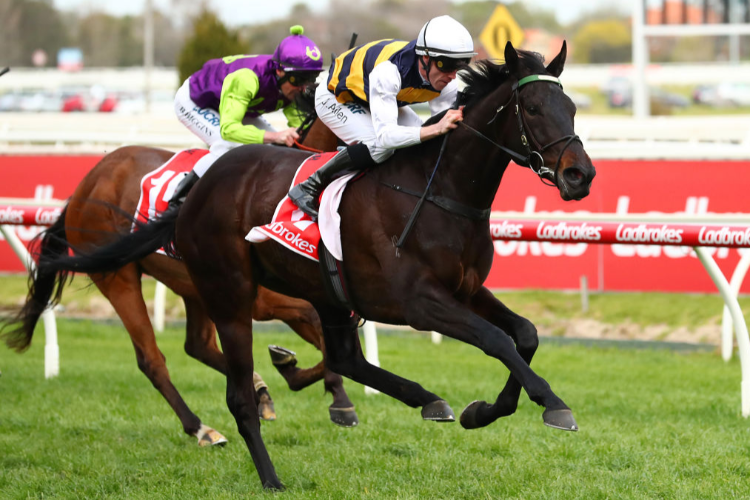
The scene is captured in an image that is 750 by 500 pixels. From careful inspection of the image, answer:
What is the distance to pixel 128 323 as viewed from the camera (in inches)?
222

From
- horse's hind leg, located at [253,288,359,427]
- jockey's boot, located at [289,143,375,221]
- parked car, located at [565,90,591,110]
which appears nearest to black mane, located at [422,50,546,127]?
jockey's boot, located at [289,143,375,221]

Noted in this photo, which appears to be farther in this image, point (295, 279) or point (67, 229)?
point (67, 229)

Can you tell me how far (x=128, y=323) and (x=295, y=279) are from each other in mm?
1558

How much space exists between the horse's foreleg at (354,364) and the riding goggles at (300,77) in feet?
4.46

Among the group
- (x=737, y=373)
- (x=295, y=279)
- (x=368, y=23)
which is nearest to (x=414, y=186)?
(x=295, y=279)

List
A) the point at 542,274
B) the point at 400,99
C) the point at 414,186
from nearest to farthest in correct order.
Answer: the point at 414,186 → the point at 400,99 → the point at 542,274

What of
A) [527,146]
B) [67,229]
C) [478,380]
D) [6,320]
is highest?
[527,146]

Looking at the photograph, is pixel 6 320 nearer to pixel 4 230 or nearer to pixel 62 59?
pixel 4 230

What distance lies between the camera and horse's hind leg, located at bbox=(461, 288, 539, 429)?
12.9 ft

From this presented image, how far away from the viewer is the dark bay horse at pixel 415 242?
3.74 metres

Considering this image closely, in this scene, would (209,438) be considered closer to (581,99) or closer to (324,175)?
(324,175)

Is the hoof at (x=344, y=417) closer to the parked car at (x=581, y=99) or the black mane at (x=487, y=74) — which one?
the black mane at (x=487, y=74)

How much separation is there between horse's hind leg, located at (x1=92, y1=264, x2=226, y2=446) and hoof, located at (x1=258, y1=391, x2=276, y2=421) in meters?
0.42

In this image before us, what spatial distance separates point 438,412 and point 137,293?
2349mm
